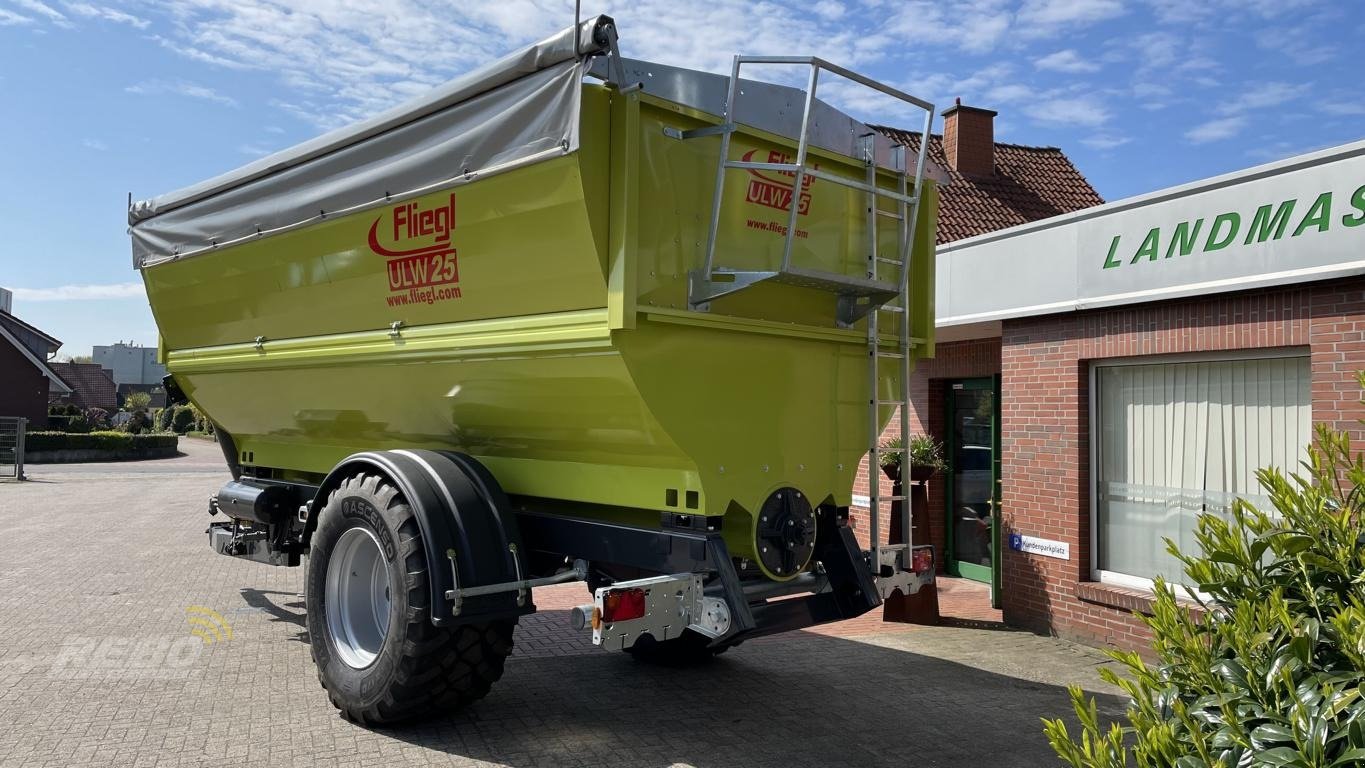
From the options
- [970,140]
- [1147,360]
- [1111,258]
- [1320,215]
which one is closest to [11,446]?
[970,140]

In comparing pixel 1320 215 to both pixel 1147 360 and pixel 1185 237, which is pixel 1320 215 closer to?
pixel 1185 237

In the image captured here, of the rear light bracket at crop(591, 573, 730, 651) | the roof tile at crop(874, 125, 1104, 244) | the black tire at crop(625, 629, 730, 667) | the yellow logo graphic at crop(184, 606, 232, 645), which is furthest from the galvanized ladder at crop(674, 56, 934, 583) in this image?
the roof tile at crop(874, 125, 1104, 244)

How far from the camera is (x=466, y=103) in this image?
5.12m

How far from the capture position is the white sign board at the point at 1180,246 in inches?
227

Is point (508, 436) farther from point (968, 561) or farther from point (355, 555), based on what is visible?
point (968, 561)

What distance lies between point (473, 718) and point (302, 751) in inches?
36.2

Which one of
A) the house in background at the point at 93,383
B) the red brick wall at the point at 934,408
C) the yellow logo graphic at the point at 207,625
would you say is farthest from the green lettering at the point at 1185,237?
the house in background at the point at 93,383

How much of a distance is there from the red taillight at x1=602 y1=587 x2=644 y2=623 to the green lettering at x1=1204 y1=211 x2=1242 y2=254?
14.8 ft

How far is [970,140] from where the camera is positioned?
57.5 ft

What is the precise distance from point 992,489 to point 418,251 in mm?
5813

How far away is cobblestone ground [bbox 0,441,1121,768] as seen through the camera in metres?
4.97

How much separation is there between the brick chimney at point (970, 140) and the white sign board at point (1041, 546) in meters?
10.9

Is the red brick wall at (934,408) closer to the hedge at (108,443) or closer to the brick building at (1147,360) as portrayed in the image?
the brick building at (1147,360)

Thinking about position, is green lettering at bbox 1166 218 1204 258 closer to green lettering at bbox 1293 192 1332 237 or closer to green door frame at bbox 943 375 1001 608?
green lettering at bbox 1293 192 1332 237
